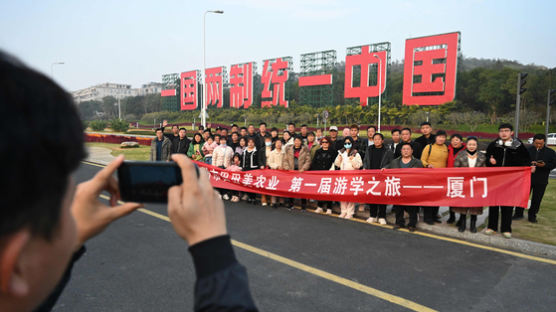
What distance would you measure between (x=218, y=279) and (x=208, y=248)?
2.9 inches

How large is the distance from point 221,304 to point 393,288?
3418mm

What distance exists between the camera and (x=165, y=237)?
18.0ft

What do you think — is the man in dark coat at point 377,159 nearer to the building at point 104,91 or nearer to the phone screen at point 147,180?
the phone screen at point 147,180

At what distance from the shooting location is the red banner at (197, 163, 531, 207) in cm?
578

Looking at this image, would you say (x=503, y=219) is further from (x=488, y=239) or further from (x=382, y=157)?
(x=382, y=157)

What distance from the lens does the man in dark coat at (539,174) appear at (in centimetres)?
651

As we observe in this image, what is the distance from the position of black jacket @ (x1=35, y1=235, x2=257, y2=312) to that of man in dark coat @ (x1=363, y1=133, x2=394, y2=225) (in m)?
6.08

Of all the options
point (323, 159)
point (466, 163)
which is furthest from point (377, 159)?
point (466, 163)

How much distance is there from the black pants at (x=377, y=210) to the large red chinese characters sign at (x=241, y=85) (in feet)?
162

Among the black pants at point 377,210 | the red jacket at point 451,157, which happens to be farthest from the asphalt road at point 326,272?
the red jacket at point 451,157

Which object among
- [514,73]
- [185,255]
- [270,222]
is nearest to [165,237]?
[185,255]

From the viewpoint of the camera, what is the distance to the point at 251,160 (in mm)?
8547

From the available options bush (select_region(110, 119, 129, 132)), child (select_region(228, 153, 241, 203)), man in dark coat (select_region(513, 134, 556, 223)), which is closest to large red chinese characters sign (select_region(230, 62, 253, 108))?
bush (select_region(110, 119, 129, 132))

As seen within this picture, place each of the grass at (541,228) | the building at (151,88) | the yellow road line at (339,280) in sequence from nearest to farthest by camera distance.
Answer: the yellow road line at (339,280) < the grass at (541,228) < the building at (151,88)
